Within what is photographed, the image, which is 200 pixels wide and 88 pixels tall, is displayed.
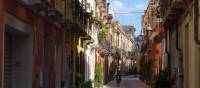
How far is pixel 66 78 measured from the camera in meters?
30.3

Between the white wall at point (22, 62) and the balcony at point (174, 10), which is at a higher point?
the balcony at point (174, 10)

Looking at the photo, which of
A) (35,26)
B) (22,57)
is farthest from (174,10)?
(22,57)

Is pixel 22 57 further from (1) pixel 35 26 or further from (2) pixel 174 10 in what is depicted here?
(2) pixel 174 10

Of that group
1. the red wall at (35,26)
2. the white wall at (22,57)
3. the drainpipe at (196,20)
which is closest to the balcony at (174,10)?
the drainpipe at (196,20)

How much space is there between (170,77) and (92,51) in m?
16.4

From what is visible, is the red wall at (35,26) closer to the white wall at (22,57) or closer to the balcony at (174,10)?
the white wall at (22,57)

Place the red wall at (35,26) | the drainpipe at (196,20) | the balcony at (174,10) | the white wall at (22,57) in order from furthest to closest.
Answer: the balcony at (174,10), the white wall at (22,57), the drainpipe at (196,20), the red wall at (35,26)

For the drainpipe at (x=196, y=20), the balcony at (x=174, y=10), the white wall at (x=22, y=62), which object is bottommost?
the white wall at (x=22, y=62)

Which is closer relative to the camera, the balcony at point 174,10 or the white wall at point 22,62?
the white wall at point 22,62

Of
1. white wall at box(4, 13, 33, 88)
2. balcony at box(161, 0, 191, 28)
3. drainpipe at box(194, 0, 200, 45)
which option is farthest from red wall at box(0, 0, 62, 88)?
drainpipe at box(194, 0, 200, 45)

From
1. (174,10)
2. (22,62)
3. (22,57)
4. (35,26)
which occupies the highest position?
(174,10)

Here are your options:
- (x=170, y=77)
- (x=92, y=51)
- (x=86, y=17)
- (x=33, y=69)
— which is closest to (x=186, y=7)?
(x=33, y=69)

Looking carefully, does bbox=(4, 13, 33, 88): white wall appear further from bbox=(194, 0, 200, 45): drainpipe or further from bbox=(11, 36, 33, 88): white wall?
bbox=(194, 0, 200, 45): drainpipe

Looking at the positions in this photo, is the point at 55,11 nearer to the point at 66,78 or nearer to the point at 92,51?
the point at 66,78
